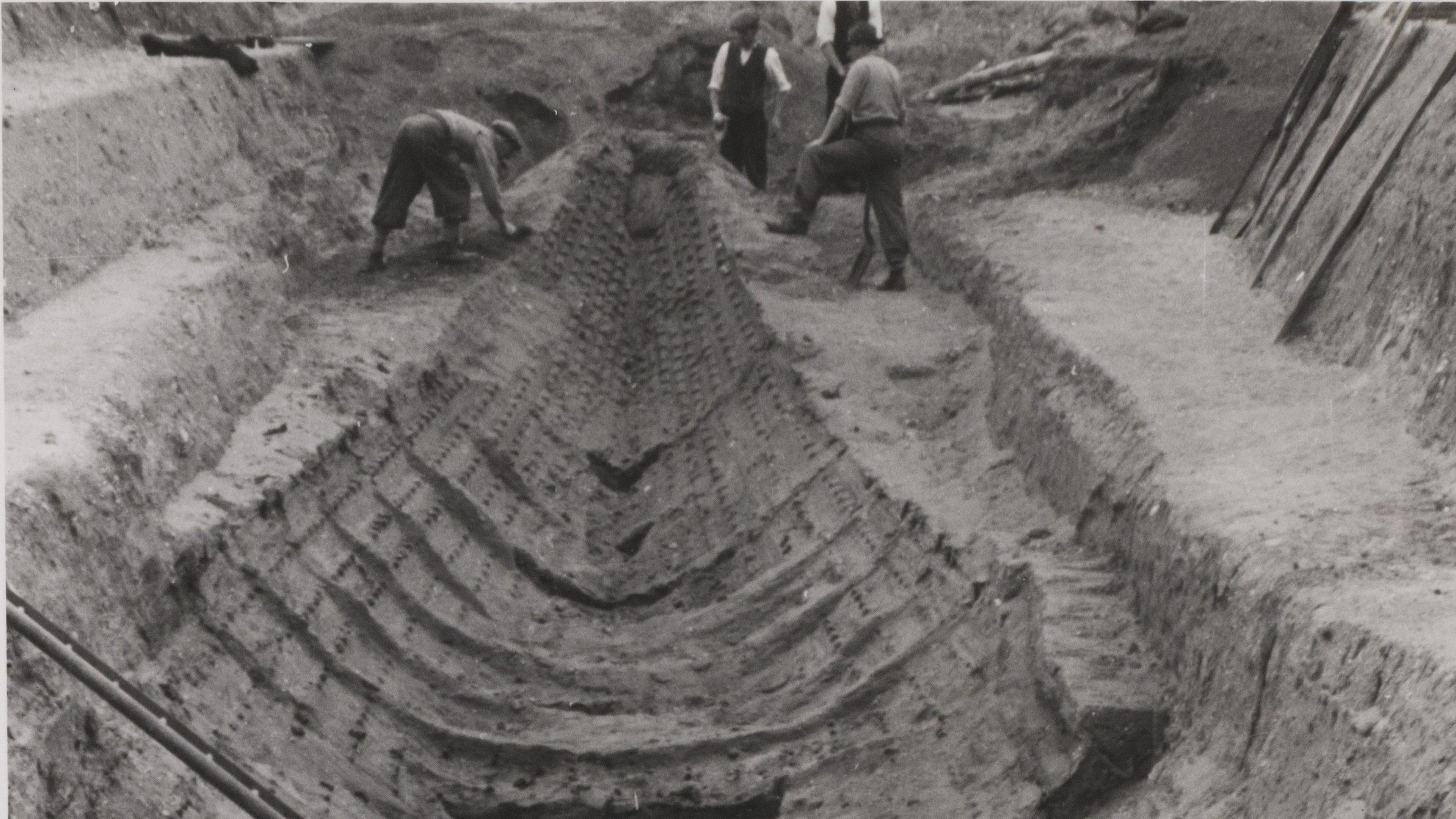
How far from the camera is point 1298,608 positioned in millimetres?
5293

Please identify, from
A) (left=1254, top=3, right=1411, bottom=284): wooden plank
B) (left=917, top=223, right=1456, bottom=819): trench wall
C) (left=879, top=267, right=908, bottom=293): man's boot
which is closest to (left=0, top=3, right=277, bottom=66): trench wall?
(left=879, top=267, right=908, bottom=293): man's boot

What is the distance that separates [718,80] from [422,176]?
3214 mm

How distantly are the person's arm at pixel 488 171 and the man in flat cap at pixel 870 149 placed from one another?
1865mm

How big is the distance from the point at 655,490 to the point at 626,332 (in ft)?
8.07

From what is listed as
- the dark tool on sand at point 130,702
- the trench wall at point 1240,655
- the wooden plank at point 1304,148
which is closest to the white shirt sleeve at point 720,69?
the wooden plank at point 1304,148

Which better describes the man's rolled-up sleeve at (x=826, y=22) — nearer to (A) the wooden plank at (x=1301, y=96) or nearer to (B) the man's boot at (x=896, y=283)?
(B) the man's boot at (x=896, y=283)

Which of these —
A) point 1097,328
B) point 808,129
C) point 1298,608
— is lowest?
point 808,129

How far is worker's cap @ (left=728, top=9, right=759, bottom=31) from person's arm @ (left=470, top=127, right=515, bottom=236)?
249 cm

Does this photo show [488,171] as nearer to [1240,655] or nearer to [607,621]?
[607,621]

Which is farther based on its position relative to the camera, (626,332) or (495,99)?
(495,99)

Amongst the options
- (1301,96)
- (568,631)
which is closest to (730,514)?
(568,631)

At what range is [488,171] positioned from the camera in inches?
447

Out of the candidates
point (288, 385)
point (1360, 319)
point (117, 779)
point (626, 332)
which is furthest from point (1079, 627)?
point (626, 332)

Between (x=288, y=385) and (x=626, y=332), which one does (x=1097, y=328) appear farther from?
(x=626, y=332)
